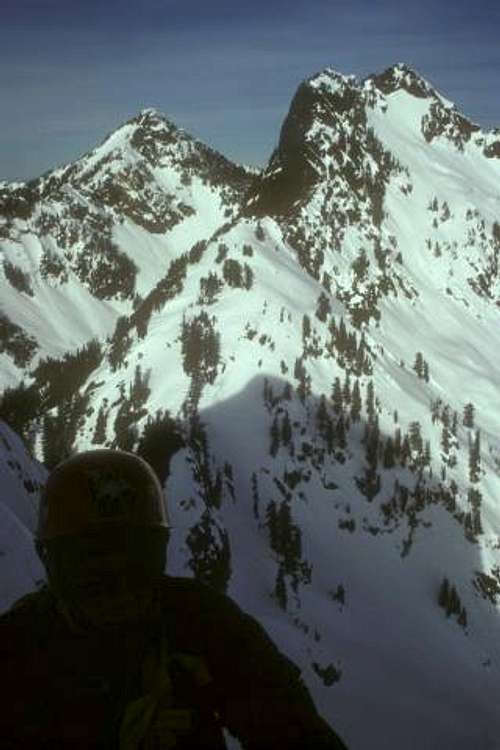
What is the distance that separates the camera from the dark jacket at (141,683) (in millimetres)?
5984

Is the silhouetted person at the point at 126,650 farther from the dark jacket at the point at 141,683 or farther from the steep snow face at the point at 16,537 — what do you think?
the steep snow face at the point at 16,537

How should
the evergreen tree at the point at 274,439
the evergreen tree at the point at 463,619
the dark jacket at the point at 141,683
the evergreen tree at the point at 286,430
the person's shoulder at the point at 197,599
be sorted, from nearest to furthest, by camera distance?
1. the dark jacket at the point at 141,683
2. the person's shoulder at the point at 197,599
3. the evergreen tree at the point at 463,619
4. the evergreen tree at the point at 274,439
5. the evergreen tree at the point at 286,430

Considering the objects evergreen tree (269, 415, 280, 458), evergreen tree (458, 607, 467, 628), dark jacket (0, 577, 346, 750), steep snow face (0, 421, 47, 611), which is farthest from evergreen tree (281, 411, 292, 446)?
dark jacket (0, 577, 346, 750)

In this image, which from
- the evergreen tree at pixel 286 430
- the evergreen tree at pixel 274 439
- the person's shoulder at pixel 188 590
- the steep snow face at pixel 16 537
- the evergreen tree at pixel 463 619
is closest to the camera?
the person's shoulder at pixel 188 590

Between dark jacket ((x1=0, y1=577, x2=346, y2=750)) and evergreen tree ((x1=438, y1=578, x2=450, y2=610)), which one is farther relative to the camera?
evergreen tree ((x1=438, y1=578, x2=450, y2=610))

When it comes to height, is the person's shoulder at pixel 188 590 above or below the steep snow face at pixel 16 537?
above

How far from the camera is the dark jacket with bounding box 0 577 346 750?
5.98m

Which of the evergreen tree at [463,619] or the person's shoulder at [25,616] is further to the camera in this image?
the evergreen tree at [463,619]

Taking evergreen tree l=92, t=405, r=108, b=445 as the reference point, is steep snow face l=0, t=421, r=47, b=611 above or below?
below

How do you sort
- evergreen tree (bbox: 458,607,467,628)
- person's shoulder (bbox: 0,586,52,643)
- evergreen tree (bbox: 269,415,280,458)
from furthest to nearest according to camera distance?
evergreen tree (bbox: 269,415,280,458), evergreen tree (bbox: 458,607,467,628), person's shoulder (bbox: 0,586,52,643)

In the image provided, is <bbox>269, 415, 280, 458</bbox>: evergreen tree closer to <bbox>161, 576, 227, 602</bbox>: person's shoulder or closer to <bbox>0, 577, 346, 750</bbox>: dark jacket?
<bbox>161, 576, 227, 602</bbox>: person's shoulder

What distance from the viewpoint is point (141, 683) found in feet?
20.1

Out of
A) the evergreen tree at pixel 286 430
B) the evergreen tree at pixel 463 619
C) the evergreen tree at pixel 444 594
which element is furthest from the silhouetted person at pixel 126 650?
the evergreen tree at pixel 463 619

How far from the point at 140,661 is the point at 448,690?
16599 centimetres
